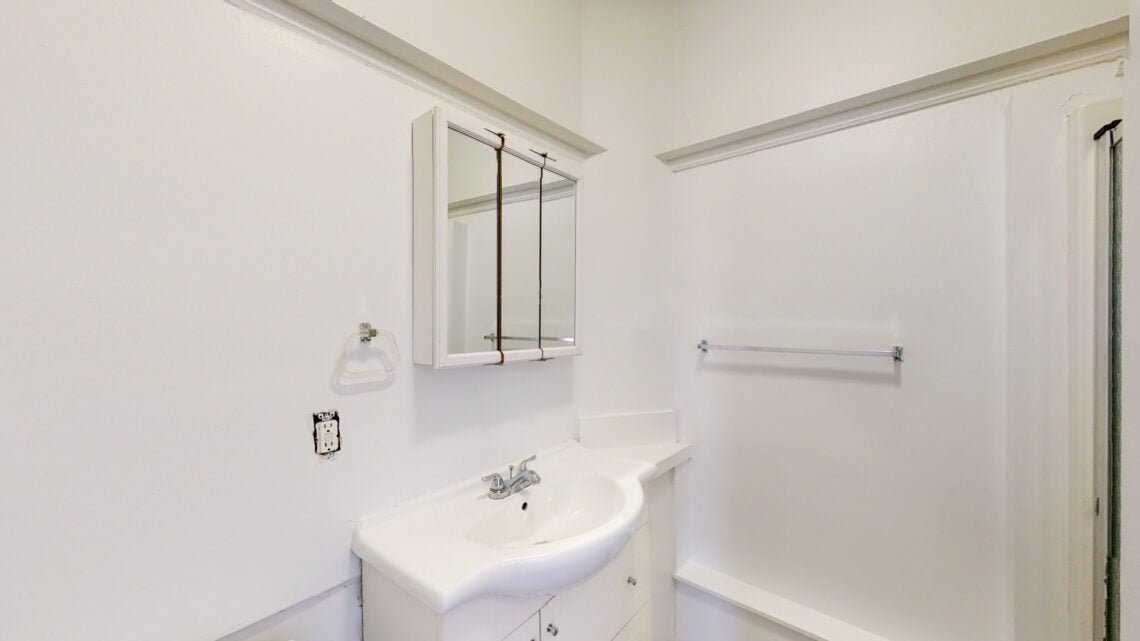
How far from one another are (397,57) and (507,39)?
40 cm

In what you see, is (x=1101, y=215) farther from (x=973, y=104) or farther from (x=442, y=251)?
(x=442, y=251)

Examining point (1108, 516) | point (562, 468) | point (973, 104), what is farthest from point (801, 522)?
point (973, 104)

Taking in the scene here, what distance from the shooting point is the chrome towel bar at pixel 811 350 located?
1314 mm

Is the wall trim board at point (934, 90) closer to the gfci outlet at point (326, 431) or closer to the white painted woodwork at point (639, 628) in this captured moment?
the gfci outlet at point (326, 431)

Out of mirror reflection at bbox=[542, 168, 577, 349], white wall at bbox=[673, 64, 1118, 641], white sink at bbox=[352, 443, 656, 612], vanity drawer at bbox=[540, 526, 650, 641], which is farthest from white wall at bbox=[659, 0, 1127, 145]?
vanity drawer at bbox=[540, 526, 650, 641]

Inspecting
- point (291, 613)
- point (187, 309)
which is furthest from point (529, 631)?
point (187, 309)

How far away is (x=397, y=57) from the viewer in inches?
42.9

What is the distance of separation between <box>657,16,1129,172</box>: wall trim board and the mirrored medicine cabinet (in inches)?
26.9

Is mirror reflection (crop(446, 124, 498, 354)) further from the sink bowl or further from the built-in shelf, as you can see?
the built-in shelf

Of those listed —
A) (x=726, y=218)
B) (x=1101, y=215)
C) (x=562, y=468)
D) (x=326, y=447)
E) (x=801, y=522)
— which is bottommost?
(x=801, y=522)

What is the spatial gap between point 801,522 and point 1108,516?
0.73m

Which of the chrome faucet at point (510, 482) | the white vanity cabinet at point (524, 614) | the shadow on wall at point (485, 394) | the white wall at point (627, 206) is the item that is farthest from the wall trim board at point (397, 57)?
the white vanity cabinet at point (524, 614)

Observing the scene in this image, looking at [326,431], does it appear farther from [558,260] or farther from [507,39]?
[507,39]

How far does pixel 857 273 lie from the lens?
4.57ft
